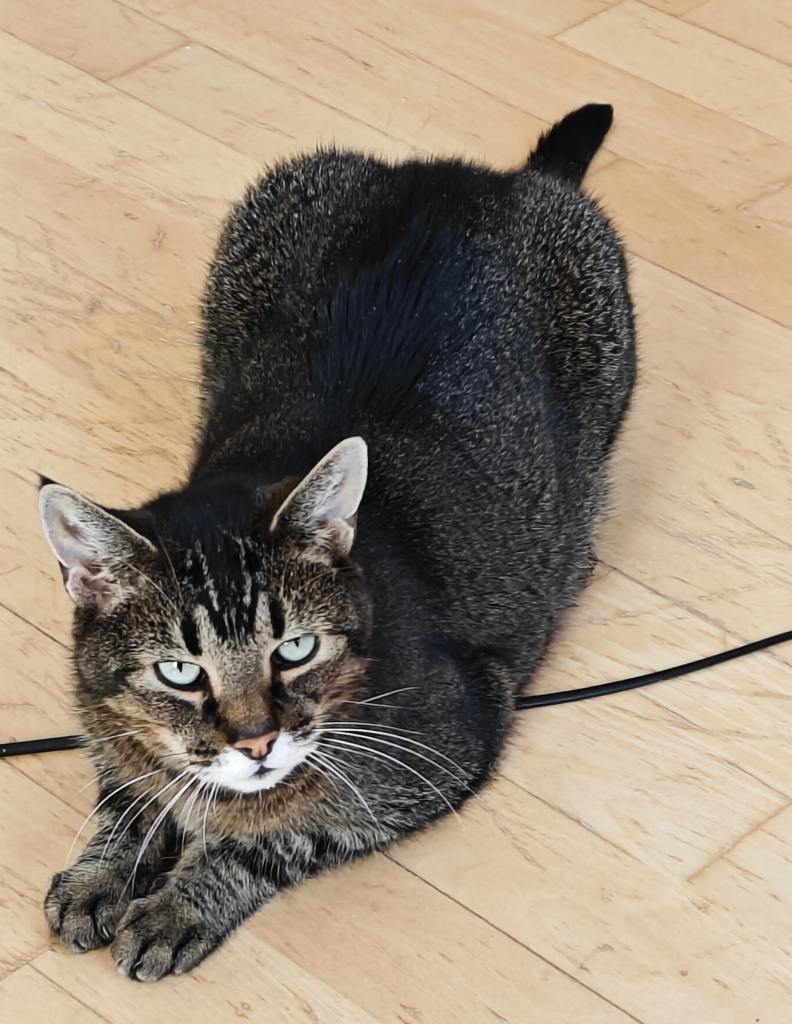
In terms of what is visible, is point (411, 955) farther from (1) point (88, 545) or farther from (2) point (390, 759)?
(1) point (88, 545)

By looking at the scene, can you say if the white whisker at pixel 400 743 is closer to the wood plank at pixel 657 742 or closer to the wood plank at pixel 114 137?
the wood plank at pixel 657 742

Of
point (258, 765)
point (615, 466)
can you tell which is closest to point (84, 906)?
point (258, 765)

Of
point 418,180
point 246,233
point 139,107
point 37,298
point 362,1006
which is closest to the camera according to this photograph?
point 362,1006

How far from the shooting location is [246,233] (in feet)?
6.98

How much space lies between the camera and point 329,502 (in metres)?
1.46

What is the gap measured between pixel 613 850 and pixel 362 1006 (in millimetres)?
354

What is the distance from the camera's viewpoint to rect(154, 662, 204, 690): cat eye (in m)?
1.41

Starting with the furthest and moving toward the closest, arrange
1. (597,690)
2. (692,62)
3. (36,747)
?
(692,62)
(597,690)
(36,747)

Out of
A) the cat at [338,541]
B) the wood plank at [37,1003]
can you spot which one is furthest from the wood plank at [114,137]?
the wood plank at [37,1003]

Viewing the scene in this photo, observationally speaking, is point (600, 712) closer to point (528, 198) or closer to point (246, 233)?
point (528, 198)

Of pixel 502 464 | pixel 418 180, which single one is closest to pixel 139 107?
pixel 418 180

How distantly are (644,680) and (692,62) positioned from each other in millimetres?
1550

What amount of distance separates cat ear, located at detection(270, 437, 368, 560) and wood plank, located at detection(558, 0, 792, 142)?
65.5 inches

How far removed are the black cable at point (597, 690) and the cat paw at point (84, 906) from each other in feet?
0.64
